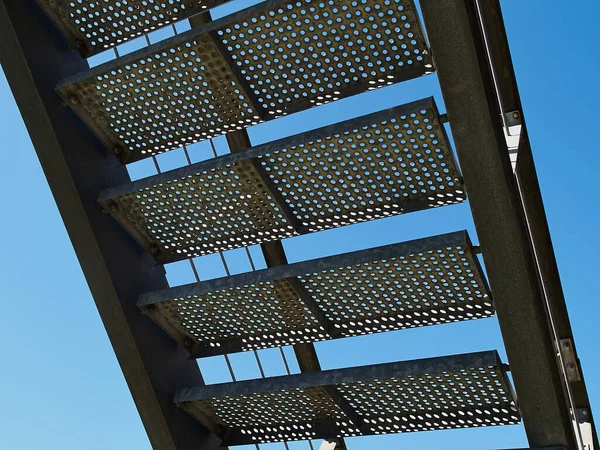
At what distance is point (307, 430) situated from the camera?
3.65 m

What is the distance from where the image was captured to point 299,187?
9.98 ft

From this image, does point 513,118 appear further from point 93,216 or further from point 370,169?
point 93,216

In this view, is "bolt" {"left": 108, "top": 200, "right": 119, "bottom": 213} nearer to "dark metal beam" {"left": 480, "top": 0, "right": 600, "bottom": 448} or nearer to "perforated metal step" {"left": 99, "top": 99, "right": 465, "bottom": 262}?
"perforated metal step" {"left": 99, "top": 99, "right": 465, "bottom": 262}

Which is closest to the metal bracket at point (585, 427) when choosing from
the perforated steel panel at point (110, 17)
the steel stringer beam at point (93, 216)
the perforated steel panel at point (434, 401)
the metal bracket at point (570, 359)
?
the metal bracket at point (570, 359)

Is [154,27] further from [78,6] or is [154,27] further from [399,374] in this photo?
[399,374]

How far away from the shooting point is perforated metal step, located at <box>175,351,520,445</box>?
3080 mm

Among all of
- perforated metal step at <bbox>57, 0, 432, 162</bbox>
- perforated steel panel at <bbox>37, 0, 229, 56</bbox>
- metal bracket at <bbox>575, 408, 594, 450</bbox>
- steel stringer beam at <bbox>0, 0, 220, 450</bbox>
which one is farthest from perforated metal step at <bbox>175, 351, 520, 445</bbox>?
perforated steel panel at <bbox>37, 0, 229, 56</bbox>

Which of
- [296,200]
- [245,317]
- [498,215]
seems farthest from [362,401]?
[498,215]

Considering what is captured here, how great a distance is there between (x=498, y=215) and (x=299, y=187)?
818 millimetres

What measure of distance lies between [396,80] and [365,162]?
32cm

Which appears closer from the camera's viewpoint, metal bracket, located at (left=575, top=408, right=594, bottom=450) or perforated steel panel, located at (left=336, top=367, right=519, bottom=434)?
perforated steel panel, located at (left=336, top=367, right=519, bottom=434)

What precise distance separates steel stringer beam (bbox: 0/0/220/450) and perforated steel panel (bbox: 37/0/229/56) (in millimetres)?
59

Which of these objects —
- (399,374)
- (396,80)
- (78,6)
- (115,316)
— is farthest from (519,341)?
(78,6)

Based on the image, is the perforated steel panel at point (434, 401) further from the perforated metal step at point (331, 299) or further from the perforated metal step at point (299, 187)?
the perforated metal step at point (299, 187)
